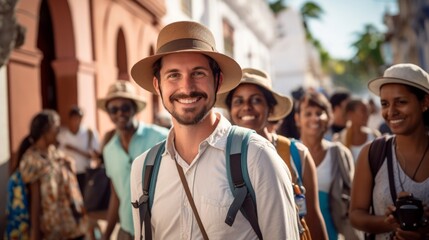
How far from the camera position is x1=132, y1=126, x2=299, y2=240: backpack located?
199cm

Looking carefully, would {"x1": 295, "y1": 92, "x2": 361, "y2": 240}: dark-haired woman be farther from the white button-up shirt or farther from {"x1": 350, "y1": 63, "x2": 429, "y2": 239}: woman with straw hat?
the white button-up shirt

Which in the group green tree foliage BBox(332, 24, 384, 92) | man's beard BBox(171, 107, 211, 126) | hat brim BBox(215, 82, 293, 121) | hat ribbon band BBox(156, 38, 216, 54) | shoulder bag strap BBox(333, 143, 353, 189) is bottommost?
shoulder bag strap BBox(333, 143, 353, 189)

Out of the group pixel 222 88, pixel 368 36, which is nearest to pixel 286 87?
pixel 368 36

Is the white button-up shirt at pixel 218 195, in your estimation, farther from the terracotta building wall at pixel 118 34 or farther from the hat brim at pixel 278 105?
the terracotta building wall at pixel 118 34

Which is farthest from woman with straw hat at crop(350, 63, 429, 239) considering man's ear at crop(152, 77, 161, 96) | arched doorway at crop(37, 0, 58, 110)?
arched doorway at crop(37, 0, 58, 110)

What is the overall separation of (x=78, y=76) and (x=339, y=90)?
424 cm

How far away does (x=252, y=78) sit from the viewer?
10.4 feet

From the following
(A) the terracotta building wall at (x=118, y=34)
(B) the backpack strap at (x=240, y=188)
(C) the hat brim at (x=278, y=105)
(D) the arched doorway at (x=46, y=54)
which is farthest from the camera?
(D) the arched doorway at (x=46, y=54)

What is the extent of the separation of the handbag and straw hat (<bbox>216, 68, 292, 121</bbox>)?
1941mm

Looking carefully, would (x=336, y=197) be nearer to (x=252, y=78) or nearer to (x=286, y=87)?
(x=252, y=78)

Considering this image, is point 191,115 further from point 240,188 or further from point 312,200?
point 312,200

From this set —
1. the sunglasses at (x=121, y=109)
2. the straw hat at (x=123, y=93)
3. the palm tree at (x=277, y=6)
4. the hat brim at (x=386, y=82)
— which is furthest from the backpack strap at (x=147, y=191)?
the palm tree at (x=277, y=6)

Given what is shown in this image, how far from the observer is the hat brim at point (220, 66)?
7.51ft

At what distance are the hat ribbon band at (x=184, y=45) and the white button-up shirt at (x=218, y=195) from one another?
34cm
